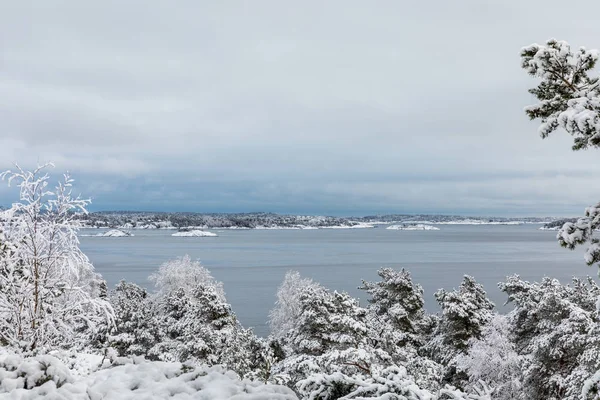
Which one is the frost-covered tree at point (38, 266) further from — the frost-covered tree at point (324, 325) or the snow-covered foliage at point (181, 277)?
the snow-covered foliage at point (181, 277)

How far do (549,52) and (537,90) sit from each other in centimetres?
65

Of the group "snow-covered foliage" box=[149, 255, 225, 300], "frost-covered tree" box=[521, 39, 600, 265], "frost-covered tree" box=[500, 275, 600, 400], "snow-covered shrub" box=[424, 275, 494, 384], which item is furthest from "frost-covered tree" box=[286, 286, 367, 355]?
"snow-covered foliage" box=[149, 255, 225, 300]

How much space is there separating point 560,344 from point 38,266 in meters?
16.8

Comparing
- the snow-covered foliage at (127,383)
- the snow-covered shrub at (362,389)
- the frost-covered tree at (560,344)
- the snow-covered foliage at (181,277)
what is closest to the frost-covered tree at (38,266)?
the snow-covered foliage at (127,383)

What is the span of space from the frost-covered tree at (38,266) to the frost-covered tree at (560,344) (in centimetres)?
1418

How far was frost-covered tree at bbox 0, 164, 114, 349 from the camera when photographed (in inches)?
445

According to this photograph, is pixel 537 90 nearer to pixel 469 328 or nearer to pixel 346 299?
pixel 346 299

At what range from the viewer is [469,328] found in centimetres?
2153

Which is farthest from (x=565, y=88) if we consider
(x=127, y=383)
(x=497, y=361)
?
(x=497, y=361)

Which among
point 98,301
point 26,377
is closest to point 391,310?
point 98,301

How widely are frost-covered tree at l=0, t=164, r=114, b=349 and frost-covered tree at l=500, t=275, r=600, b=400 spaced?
14.2m

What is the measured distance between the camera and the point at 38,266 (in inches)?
471

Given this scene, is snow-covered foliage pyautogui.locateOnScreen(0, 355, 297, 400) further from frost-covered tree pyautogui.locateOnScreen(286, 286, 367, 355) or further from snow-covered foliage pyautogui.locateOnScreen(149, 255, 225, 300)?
snow-covered foliage pyautogui.locateOnScreen(149, 255, 225, 300)

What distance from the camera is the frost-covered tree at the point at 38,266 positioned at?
11.3 metres
